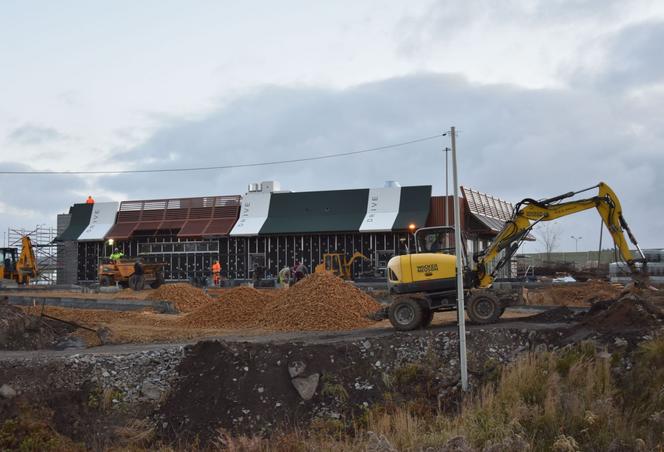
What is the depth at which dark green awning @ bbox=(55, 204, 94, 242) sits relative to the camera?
182 ft

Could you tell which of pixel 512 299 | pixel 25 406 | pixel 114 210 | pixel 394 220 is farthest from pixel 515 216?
pixel 114 210

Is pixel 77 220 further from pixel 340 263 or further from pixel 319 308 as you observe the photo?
pixel 319 308

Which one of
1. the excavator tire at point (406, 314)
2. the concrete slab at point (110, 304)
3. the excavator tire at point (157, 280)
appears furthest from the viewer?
the excavator tire at point (157, 280)

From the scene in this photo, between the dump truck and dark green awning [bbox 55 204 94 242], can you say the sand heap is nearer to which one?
the dump truck

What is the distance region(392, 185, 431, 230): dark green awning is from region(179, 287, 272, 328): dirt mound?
67.1 feet

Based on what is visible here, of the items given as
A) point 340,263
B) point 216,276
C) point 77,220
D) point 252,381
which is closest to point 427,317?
point 252,381

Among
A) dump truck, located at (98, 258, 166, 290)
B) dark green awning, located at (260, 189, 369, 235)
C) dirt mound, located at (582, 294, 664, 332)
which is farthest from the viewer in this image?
dark green awning, located at (260, 189, 369, 235)

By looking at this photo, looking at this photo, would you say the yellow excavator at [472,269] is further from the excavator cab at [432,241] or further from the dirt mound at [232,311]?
the dirt mound at [232,311]

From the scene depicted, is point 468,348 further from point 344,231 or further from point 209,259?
point 209,259

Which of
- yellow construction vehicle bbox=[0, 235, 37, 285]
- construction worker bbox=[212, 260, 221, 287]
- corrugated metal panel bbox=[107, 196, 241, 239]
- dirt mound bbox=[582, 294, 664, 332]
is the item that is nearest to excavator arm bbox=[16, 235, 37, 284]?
yellow construction vehicle bbox=[0, 235, 37, 285]

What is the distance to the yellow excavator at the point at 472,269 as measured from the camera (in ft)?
64.6

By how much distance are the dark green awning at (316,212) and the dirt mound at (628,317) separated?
97.1ft

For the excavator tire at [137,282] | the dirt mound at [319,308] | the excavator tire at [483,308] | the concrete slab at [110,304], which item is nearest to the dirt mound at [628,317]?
the excavator tire at [483,308]

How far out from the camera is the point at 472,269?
2027 cm
